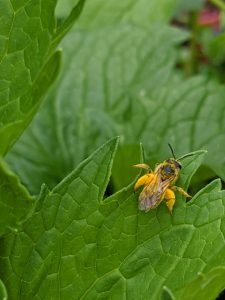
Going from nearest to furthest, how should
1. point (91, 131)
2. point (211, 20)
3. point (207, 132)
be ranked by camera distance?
point (207, 132) → point (91, 131) → point (211, 20)

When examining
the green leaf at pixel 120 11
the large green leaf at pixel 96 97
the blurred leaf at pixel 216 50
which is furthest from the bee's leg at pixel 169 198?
the green leaf at pixel 120 11

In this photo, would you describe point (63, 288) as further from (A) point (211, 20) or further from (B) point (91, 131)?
(A) point (211, 20)

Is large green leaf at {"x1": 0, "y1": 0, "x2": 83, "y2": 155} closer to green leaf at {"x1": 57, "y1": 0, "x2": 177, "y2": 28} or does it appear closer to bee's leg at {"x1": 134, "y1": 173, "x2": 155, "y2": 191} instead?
bee's leg at {"x1": 134, "y1": 173, "x2": 155, "y2": 191}

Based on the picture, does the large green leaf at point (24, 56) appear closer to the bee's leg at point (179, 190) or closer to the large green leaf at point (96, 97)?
the bee's leg at point (179, 190)

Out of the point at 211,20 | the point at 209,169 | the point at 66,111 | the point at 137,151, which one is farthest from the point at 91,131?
the point at 211,20

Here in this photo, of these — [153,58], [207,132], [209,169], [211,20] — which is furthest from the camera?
[211,20]

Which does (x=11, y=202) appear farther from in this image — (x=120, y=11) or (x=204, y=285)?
(x=120, y=11)
